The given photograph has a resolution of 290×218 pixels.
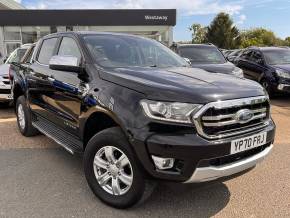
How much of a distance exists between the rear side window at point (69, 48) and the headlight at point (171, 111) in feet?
5.03

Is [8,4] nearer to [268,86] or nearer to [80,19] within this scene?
[80,19]

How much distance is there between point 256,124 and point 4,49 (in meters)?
28.8

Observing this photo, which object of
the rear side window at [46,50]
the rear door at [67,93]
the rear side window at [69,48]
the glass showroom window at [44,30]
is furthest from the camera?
the glass showroom window at [44,30]

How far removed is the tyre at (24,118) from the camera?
5.96m

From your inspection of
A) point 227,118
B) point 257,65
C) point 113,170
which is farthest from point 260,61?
point 113,170

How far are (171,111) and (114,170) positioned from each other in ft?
3.05

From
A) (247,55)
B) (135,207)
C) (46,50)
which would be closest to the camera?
(135,207)

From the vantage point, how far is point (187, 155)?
2.98 meters

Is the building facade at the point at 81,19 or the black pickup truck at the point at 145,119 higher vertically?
the building facade at the point at 81,19

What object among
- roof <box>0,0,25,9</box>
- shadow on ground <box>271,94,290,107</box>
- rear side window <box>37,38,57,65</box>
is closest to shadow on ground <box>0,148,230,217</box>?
rear side window <box>37,38,57,65</box>

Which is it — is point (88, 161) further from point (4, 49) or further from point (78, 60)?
point (4, 49)

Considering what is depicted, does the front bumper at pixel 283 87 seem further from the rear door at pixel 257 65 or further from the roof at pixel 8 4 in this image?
the roof at pixel 8 4

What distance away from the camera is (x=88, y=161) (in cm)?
371

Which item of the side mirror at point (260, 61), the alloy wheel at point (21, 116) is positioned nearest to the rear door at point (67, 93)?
the alloy wheel at point (21, 116)
